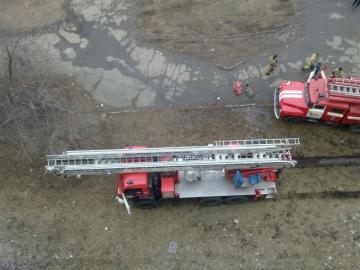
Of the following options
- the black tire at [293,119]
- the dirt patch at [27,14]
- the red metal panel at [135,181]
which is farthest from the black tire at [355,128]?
the dirt patch at [27,14]

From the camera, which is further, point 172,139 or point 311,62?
point 311,62

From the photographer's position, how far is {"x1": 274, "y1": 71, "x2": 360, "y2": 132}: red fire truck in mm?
15867

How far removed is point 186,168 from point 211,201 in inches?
75.7

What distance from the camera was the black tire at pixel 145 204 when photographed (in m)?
14.8

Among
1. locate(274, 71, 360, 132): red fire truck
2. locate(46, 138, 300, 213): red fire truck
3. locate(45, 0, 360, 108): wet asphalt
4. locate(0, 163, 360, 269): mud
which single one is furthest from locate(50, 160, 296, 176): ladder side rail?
locate(45, 0, 360, 108): wet asphalt

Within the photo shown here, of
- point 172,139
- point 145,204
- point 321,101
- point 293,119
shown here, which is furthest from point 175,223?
point 321,101

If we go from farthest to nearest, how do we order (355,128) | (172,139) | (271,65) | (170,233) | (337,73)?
(271,65)
(337,73)
(172,139)
(355,128)
(170,233)

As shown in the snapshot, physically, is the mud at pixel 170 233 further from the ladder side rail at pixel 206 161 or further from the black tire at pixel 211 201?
the ladder side rail at pixel 206 161

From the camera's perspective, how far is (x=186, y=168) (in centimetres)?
1372

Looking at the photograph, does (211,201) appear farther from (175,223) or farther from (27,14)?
(27,14)

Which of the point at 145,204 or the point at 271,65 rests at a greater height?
the point at 271,65

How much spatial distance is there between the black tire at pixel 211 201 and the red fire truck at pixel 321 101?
452cm

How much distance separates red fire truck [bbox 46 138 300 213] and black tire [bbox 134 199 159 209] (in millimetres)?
35

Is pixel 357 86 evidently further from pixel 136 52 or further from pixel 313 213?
pixel 136 52
